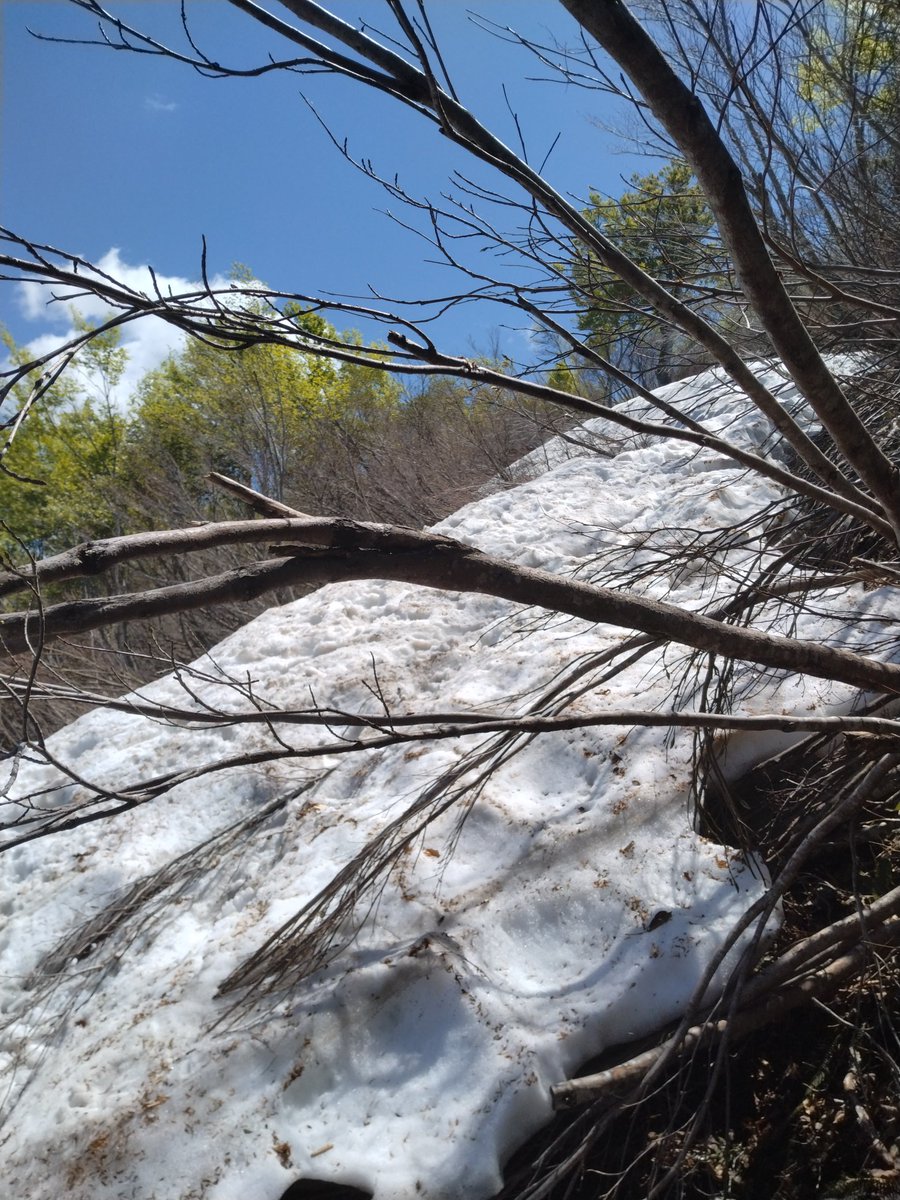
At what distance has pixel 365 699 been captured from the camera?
3924 millimetres

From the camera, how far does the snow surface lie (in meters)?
1.98

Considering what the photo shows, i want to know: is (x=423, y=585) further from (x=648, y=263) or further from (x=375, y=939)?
(x=648, y=263)

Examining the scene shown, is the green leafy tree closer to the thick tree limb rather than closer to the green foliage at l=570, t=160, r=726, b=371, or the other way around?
the green foliage at l=570, t=160, r=726, b=371

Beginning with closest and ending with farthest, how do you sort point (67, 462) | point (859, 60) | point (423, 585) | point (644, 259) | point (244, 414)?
point (423, 585)
point (644, 259)
point (859, 60)
point (244, 414)
point (67, 462)

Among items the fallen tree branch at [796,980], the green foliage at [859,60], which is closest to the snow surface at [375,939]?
the fallen tree branch at [796,980]

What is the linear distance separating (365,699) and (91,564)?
107 inches

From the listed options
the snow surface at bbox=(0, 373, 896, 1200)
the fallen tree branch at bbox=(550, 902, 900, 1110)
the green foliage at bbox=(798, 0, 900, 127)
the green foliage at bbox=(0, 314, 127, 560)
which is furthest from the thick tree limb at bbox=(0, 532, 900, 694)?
the green foliage at bbox=(0, 314, 127, 560)

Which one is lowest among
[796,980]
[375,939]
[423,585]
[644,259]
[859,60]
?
[796,980]

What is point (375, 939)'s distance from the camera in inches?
96.0

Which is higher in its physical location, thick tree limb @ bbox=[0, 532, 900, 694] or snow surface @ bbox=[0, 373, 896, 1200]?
thick tree limb @ bbox=[0, 532, 900, 694]


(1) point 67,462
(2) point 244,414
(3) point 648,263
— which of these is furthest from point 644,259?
(1) point 67,462

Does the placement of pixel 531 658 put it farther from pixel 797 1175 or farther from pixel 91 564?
pixel 91 564

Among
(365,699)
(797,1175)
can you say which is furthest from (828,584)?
(365,699)

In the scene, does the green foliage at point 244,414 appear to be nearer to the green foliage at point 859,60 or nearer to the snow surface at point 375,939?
the green foliage at point 859,60
